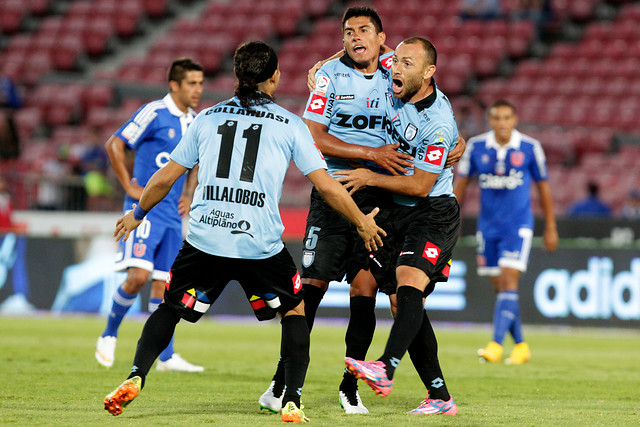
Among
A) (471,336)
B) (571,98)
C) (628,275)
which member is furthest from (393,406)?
(571,98)

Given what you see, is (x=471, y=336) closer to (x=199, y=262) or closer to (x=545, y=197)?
(x=545, y=197)

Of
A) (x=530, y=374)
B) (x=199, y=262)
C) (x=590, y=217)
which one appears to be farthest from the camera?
(x=590, y=217)

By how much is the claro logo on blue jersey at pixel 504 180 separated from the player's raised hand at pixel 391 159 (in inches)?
170

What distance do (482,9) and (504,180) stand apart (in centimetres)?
1417

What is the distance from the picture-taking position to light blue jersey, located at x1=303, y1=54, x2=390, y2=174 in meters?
6.35

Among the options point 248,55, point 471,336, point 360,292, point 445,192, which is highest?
point 248,55

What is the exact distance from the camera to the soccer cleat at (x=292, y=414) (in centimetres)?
541

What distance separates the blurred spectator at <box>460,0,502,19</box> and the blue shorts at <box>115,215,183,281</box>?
16.6 metres

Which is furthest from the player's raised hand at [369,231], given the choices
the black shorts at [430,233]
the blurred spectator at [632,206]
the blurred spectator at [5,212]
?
the blurred spectator at [5,212]

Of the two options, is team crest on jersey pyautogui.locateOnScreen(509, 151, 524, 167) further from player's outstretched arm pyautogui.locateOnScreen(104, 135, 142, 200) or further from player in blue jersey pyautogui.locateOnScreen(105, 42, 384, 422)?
player in blue jersey pyautogui.locateOnScreen(105, 42, 384, 422)

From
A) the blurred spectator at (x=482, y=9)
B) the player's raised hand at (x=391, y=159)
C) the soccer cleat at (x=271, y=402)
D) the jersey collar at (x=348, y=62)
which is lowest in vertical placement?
the soccer cleat at (x=271, y=402)

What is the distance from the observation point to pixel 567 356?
10.6 m

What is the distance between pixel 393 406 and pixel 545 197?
451 cm

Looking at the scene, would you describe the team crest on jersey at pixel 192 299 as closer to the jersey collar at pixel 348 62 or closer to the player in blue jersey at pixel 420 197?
the player in blue jersey at pixel 420 197
